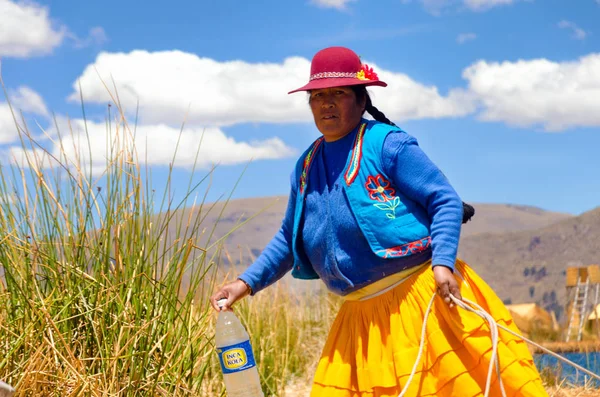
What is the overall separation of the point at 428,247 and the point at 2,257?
76.6 inches

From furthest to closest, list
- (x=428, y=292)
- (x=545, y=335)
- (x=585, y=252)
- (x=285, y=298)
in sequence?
(x=585, y=252), (x=545, y=335), (x=285, y=298), (x=428, y=292)

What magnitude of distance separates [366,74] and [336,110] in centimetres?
19

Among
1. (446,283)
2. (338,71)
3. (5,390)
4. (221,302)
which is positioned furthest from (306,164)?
(5,390)

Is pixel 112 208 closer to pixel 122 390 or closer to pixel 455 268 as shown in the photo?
pixel 122 390

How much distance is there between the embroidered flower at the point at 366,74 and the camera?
2954 mm

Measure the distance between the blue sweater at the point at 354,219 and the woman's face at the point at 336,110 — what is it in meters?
0.05

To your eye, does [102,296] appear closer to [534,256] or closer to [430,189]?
[430,189]

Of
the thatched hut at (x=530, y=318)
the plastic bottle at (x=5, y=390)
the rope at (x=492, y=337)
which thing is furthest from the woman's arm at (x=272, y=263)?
the thatched hut at (x=530, y=318)

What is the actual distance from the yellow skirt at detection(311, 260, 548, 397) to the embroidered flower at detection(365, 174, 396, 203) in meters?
0.28

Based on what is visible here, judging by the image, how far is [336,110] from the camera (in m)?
2.91

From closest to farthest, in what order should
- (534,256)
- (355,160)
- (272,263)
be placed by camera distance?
(355,160)
(272,263)
(534,256)

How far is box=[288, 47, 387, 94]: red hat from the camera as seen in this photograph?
2.90 metres

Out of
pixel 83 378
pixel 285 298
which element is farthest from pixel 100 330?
pixel 285 298

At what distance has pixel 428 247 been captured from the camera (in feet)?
9.04
